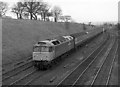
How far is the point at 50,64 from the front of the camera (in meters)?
23.7

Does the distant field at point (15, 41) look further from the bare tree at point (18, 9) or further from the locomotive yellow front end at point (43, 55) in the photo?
the bare tree at point (18, 9)

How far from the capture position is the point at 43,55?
22938 mm

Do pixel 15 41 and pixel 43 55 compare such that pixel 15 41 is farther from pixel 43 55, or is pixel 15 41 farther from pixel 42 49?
pixel 43 55

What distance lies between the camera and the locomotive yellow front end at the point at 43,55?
22.9m

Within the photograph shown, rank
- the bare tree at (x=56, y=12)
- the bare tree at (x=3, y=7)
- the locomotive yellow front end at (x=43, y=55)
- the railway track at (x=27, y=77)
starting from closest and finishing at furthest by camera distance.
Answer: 1. the railway track at (x=27, y=77)
2. the locomotive yellow front end at (x=43, y=55)
3. the bare tree at (x=3, y=7)
4. the bare tree at (x=56, y=12)

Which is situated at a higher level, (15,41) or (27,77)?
(15,41)

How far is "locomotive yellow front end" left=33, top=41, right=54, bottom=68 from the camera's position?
22.9m

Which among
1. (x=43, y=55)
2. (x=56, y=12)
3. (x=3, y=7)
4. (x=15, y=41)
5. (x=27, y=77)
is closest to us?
(x=27, y=77)

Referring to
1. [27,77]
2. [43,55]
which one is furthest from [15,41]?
[27,77]

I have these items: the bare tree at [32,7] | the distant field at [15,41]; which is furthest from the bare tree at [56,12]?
the distant field at [15,41]

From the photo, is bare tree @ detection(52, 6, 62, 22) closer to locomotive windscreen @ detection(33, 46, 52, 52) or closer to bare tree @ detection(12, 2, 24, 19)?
bare tree @ detection(12, 2, 24, 19)

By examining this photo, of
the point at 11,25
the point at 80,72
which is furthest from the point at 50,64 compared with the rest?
the point at 11,25

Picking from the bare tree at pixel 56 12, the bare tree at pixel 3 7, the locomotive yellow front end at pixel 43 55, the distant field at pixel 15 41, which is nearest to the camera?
the locomotive yellow front end at pixel 43 55

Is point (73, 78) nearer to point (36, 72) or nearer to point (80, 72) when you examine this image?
point (80, 72)
